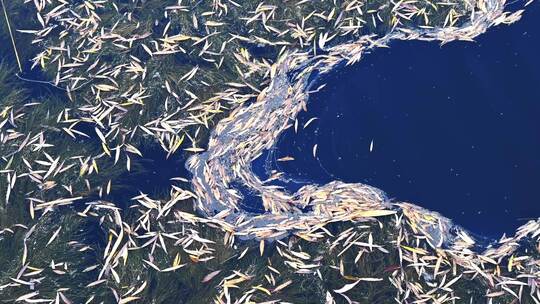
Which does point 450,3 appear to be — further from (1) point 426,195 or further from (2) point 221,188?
(2) point 221,188

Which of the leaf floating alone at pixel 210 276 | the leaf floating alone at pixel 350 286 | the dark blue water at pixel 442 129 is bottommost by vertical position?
the leaf floating alone at pixel 210 276

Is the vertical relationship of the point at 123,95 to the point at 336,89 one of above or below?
below

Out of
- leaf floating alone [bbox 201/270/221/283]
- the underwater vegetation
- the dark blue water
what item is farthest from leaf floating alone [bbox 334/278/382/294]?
leaf floating alone [bbox 201/270/221/283]

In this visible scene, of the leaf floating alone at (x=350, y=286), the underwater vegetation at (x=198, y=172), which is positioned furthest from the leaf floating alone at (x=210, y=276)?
the leaf floating alone at (x=350, y=286)

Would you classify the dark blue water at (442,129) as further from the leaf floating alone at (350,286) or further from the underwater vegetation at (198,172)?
the leaf floating alone at (350,286)

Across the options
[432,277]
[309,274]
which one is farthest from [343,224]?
[432,277]

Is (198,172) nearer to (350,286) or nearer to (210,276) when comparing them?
(210,276)

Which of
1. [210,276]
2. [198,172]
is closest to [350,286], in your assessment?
[210,276]
